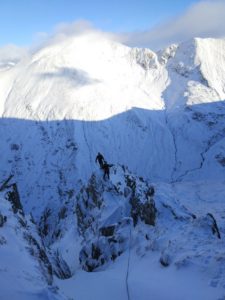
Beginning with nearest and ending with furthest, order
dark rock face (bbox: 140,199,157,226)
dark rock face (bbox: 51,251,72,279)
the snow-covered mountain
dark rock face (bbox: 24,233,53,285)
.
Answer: dark rock face (bbox: 24,233,53,285), the snow-covered mountain, dark rock face (bbox: 51,251,72,279), dark rock face (bbox: 140,199,157,226)

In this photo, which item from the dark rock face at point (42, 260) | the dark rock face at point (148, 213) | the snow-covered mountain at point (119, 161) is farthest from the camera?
the dark rock face at point (148, 213)

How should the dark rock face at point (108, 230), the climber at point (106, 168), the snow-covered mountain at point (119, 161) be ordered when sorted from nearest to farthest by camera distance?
the snow-covered mountain at point (119, 161) < the dark rock face at point (108, 230) < the climber at point (106, 168)

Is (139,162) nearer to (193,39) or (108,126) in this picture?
(108,126)

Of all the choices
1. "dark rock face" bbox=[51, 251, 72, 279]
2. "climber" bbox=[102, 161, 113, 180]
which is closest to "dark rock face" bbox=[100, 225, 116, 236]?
"dark rock face" bbox=[51, 251, 72, 279]

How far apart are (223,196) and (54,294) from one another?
9730 centimetres

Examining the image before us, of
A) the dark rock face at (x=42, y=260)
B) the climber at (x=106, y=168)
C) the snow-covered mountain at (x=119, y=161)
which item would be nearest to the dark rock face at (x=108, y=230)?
the snow-covered mountain at (x=119, y=161)

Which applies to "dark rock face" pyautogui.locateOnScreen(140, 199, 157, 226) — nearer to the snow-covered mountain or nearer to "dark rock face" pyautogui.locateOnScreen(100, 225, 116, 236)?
the snow-covered mountain

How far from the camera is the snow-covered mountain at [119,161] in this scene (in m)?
21.6

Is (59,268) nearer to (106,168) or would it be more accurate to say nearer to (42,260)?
(42,260)

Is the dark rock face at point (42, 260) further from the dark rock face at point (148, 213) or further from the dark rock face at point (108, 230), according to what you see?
the dark rock face at point (148, 213)

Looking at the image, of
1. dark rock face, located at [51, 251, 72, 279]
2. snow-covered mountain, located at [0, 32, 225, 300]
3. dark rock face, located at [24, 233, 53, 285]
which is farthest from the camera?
dark rock face, located at [51, 251, 72, 279]

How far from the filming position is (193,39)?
631ft

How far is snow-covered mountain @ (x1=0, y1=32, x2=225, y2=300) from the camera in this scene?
850 inches

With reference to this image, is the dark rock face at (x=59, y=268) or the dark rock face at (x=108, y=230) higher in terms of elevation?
the dark rock face at (x=59, y=268)
